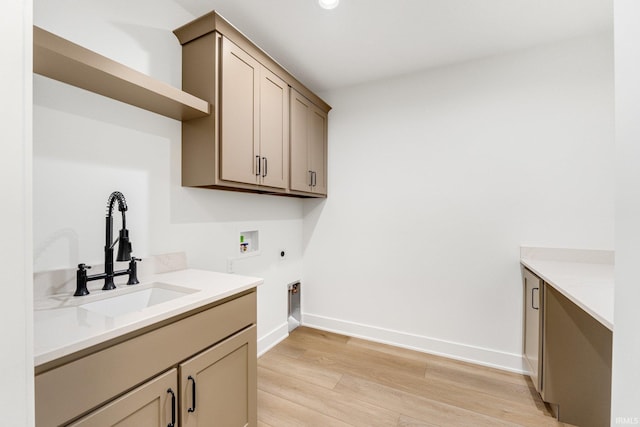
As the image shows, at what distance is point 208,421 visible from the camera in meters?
1.21

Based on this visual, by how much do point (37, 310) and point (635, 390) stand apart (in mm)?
1740

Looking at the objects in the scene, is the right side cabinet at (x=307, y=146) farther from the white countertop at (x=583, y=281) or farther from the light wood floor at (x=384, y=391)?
the white countertop at (x=583, y=281)

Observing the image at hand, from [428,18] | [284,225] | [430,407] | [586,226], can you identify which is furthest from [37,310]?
[586,226]

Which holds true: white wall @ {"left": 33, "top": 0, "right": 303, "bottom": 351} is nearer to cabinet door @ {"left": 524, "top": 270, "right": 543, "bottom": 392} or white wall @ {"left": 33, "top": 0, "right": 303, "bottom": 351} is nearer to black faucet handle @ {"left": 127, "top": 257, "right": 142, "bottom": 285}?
black faucet handle @ {"left": 127, "top": 257, "right": 142, "bottom": 285}

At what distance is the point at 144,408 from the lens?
0.97 metres

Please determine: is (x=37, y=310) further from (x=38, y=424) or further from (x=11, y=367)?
(x=11, y=367)

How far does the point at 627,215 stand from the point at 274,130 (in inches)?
75.2

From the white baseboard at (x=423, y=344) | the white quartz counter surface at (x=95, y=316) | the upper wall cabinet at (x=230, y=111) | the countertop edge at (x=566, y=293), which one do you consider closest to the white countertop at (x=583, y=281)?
the countertop edge at (x=566, y=293)

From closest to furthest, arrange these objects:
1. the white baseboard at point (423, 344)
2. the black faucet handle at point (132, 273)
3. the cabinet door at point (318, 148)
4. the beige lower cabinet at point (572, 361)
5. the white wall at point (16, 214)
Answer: the white wall at point (16, 214), the black faucet handle at point (132, 273), the beige lower cabinet at point (572, 361), the white baseboard at point (423, 344), the cabinet door at point (318, 148)

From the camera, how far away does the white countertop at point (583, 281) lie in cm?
111

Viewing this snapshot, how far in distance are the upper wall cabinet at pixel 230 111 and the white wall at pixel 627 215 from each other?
1601mm

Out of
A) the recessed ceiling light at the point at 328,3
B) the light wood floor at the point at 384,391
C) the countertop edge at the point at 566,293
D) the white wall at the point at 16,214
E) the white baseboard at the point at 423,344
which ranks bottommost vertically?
the light wood floor at the point at 384,391

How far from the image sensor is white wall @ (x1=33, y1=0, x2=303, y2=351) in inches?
47.3

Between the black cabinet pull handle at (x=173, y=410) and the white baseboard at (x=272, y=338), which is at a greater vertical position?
the black cabinet pull handle at (x=173, y=410)
